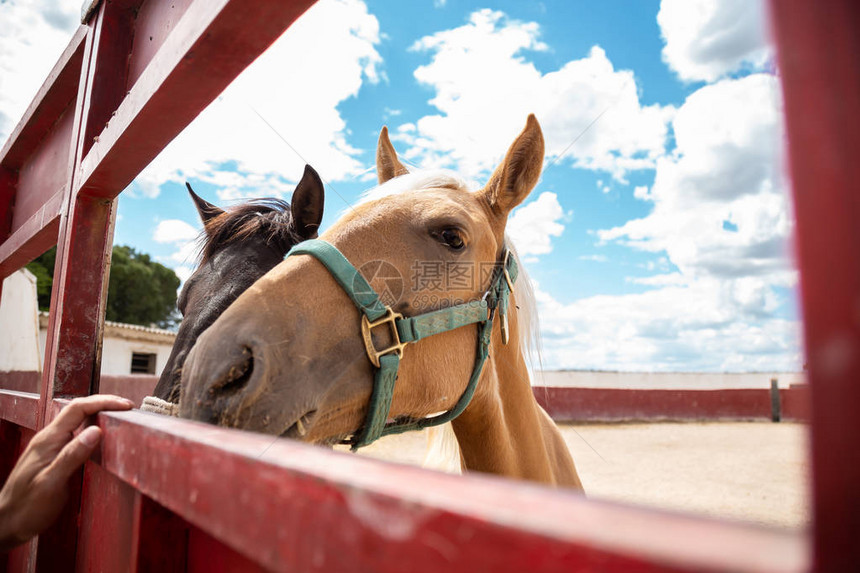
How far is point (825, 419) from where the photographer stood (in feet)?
0.82

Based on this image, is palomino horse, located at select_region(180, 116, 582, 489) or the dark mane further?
the dark mane

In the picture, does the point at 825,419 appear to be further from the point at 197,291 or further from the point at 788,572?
the point at 197,291

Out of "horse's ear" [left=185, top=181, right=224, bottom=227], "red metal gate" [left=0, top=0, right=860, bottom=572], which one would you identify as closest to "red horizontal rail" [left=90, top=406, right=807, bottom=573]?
"red metal gate" [left=0, top=0, right=860, bottom=572]

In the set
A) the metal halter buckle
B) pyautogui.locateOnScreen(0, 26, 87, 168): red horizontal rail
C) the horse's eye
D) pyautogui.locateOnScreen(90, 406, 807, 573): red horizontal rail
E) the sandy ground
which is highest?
pyautogui.locateOnScreen(0, 26, 87, 168): red horizontal rail

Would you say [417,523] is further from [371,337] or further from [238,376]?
[371,337]

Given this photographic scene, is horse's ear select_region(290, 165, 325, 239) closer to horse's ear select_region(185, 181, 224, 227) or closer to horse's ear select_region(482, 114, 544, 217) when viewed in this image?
horse's ear select_region(185, 181, 224, 227)

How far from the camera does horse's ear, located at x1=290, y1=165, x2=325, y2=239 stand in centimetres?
277

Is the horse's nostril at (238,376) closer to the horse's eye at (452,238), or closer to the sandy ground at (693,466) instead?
the horse's eye at (452,238)

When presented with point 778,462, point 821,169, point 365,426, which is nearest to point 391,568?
point 821,169

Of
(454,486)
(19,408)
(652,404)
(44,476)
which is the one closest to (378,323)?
(44,476)

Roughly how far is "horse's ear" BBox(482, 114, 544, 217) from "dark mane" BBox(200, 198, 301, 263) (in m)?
1.31

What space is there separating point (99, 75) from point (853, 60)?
83.3 inches

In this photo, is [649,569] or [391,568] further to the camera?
[391,568]

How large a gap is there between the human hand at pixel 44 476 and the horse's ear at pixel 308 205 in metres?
1.87
